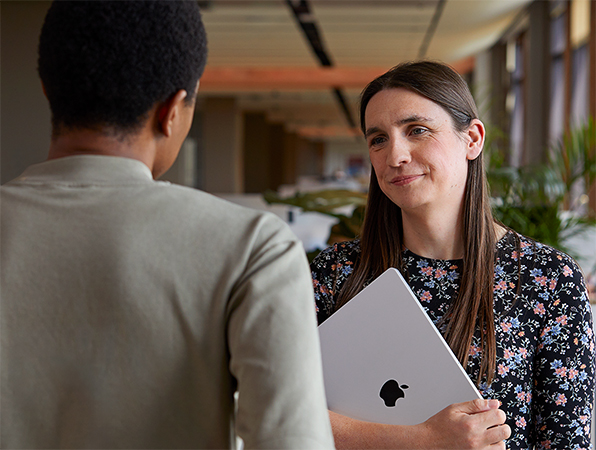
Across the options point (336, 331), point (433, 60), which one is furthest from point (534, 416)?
point (433, 60)

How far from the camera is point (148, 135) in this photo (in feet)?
2.10

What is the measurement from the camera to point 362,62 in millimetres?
10969

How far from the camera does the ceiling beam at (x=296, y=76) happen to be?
11352 millimetres

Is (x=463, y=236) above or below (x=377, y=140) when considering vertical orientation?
below

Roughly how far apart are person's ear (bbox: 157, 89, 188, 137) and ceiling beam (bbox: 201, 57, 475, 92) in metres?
11.0

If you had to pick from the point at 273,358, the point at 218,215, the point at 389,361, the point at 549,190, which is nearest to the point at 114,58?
the point at 218,215

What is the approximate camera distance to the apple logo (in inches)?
39.1

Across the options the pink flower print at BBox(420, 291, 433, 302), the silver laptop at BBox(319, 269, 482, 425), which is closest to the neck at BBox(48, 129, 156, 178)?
the silver laptop at BBox(319, 269, 482, 425)

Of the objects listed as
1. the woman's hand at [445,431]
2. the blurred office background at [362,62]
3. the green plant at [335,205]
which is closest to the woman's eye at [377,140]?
the woman's hand at [445,431]

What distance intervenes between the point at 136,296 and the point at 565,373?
84 centimetres

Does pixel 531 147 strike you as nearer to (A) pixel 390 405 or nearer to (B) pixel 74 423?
(A) pixel 390 405

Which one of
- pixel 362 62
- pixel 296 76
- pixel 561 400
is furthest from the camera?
pixel 296 76

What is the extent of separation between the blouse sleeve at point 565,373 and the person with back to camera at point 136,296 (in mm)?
648

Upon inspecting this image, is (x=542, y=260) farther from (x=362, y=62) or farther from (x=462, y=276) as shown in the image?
(x=362, y=62)
